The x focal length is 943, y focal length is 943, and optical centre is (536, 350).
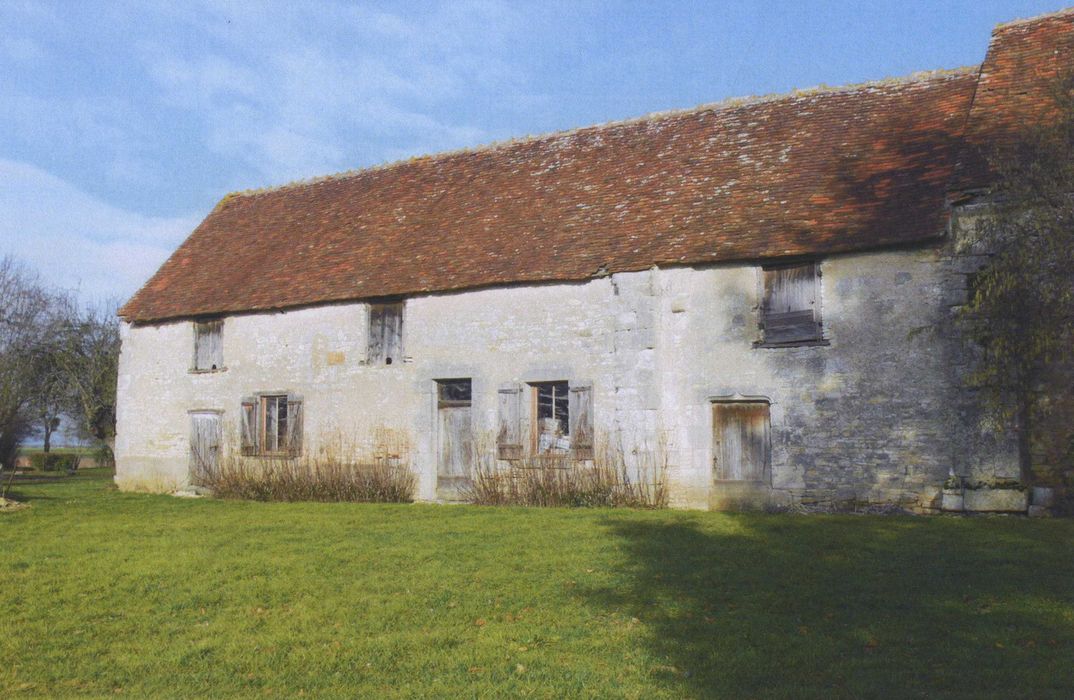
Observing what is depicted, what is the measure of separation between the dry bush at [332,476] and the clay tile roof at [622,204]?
2.90m

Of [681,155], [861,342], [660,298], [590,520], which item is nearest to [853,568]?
[590,520]

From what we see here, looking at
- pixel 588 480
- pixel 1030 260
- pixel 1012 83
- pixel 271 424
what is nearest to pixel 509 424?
pixel 588 480

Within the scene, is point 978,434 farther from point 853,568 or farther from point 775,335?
point 853,568

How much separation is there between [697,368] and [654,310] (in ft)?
3.70

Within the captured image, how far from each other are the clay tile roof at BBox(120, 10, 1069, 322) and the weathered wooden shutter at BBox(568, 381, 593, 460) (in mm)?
1864

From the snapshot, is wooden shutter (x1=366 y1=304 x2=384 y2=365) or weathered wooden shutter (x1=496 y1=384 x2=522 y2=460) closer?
weathered wooden shutter (x1=496 y1=384 x2=522 y2=460)

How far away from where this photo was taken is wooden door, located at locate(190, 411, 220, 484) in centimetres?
1936

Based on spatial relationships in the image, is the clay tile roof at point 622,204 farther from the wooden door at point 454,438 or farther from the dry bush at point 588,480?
the dry bush at point 588,480

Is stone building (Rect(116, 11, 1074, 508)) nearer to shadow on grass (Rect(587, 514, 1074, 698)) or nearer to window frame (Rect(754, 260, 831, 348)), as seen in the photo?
window frame (Rect(754, 260, 831, 348))

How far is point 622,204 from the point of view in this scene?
653 inches

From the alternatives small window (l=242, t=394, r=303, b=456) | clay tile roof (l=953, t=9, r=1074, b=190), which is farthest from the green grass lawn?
small window (l=242, t=394, r=303, b=456)

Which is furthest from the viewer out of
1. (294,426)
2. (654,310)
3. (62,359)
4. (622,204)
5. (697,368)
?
(62,359)

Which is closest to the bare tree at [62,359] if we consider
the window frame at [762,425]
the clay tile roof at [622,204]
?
the clay tile roof at [622,204]

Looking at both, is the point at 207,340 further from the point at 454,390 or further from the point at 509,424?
the point at 509,424
